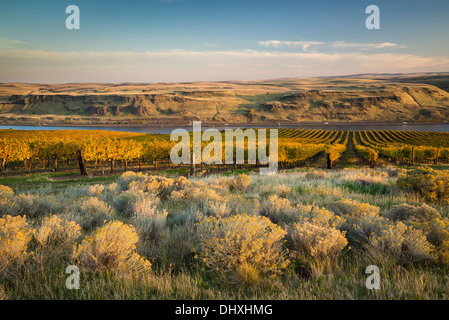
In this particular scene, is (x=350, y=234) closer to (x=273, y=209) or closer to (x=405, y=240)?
(x=405, y=240)

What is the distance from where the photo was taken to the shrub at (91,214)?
22.1ft

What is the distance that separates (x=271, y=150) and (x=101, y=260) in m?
45.2

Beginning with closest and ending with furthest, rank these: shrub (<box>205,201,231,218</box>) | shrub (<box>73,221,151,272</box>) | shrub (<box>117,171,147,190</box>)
→ shrub (<box>73,221,151,272</box>)
shrub (<box>205,201,231,218</box>)
shrub (<box>117,171,147,190</box>)

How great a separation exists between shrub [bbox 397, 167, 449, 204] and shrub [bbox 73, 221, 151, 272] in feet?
33.2

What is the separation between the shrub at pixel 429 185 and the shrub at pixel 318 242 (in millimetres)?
6799

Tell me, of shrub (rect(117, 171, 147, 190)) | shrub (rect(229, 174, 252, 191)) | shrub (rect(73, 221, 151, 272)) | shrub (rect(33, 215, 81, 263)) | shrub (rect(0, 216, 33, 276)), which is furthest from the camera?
shrub (rect(229, 174, 252, 191))

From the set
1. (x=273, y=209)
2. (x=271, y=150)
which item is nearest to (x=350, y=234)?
(x=273, y=209)

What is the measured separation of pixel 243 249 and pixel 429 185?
888cm

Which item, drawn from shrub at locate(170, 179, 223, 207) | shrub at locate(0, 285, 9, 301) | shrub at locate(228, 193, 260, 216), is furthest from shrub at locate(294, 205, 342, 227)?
shrub at locate(0, 285, 9, 301)

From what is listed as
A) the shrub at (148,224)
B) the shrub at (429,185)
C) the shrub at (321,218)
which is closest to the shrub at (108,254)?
the shrub at (148,224)

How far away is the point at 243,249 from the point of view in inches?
174

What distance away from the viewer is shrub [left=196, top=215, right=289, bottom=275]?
4367mm

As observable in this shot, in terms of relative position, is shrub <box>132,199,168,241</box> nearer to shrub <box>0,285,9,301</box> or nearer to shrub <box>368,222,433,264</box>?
shrub <box>0,285,9,301</box>
